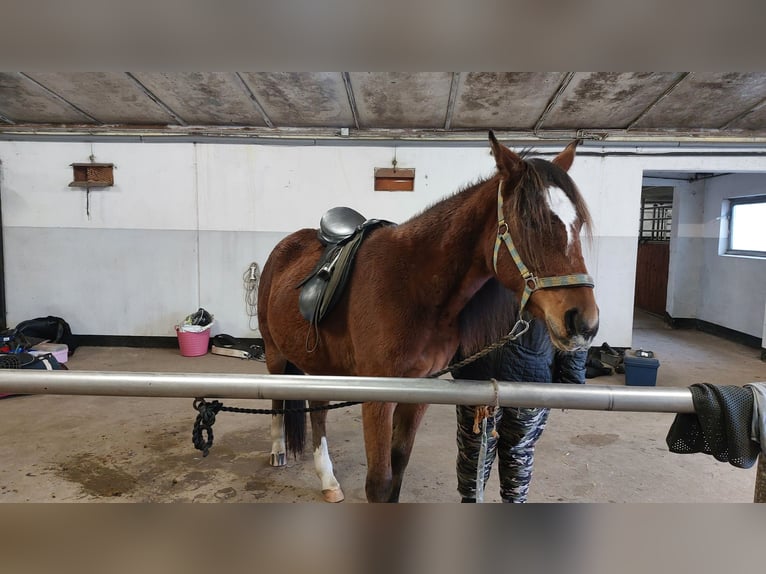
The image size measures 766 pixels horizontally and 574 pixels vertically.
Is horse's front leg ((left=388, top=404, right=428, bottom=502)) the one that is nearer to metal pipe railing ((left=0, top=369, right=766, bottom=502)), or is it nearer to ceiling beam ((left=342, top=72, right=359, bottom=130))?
metal pipe railing ((left=0, top=369, right=766, bottom=502))

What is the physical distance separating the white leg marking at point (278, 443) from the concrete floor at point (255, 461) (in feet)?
0.17

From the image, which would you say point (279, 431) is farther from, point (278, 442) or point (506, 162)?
point (506, 162)

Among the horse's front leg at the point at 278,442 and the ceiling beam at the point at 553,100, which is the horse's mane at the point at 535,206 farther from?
the ceiling beam at the point at 553,100

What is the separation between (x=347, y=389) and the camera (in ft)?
2.10

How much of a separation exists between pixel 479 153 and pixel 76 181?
17.0ft

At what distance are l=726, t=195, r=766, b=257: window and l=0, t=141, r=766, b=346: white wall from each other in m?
1.39

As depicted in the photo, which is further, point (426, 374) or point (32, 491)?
point (32, 491)

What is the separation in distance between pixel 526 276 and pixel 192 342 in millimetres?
4826

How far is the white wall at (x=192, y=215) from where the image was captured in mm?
4996

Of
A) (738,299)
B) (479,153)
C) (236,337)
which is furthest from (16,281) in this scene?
(738,299)

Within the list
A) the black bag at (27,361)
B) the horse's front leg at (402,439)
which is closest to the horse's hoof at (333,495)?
the horse's front leg at (402,439)

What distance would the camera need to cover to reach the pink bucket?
4.91 meters

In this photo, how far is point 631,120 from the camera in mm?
4457

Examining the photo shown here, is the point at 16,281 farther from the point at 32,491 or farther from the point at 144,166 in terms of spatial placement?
the point at 32,491
